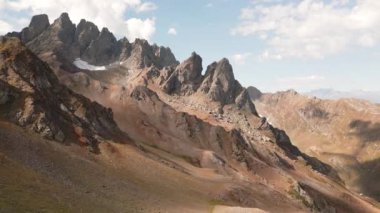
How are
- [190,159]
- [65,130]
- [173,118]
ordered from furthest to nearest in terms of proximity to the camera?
[173,118] → [190,159] → [65,130]

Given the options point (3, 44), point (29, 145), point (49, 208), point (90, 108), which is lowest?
point (49, 208)

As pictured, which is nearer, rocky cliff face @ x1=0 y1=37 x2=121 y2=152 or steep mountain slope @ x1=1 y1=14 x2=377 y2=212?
steep mountain slope @ x1=1 y1=14 x2=377 y2=212

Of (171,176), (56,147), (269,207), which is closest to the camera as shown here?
A: (56,147)

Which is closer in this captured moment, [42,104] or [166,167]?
[42,104]

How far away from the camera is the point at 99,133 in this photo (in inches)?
4094

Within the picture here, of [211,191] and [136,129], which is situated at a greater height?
[136,129]

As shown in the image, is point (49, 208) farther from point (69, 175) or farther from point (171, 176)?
point (171, 176)

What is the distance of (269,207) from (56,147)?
173ft

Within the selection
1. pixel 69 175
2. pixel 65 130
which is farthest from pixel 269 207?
pixel 69 175

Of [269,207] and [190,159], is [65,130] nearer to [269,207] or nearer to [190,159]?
[269,207]

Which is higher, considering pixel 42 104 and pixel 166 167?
pixel 42 104

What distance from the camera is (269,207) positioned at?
367 feet

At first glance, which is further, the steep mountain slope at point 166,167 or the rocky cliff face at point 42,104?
the rocky cliff face at point 42,104

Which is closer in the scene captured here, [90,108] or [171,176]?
[171,176]
